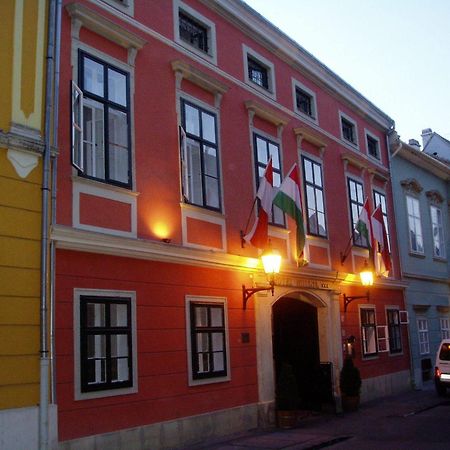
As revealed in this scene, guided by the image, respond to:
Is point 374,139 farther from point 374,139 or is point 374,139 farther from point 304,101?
point 304,101

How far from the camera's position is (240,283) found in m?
13.6

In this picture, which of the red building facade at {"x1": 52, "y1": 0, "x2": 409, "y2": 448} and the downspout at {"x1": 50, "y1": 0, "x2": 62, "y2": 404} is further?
the red building facade at {"x1": 52, "y1": 0, "x2": 409, "y2": 448}

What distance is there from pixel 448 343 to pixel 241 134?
31.2 feet

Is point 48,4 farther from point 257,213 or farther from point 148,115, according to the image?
point 257,213

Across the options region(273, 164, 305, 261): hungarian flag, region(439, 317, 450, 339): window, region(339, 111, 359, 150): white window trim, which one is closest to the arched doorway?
region(273, 164, 305, 261): hungarian flag

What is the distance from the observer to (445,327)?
2506 centimetres

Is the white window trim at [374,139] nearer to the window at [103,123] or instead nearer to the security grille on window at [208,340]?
the security grille on window at [208,340]

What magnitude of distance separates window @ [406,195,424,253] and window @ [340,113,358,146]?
4.37m

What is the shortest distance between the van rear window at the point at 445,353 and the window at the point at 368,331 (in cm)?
193

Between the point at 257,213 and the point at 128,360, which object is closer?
the point at 128,360

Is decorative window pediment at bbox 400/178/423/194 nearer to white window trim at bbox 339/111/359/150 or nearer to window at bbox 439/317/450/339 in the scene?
white window trim at bbox 339/111/359/150

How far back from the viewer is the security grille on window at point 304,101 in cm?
1748

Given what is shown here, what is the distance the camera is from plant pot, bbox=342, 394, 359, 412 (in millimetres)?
16219

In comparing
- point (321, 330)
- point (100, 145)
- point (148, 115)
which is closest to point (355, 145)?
point (321, 330)
